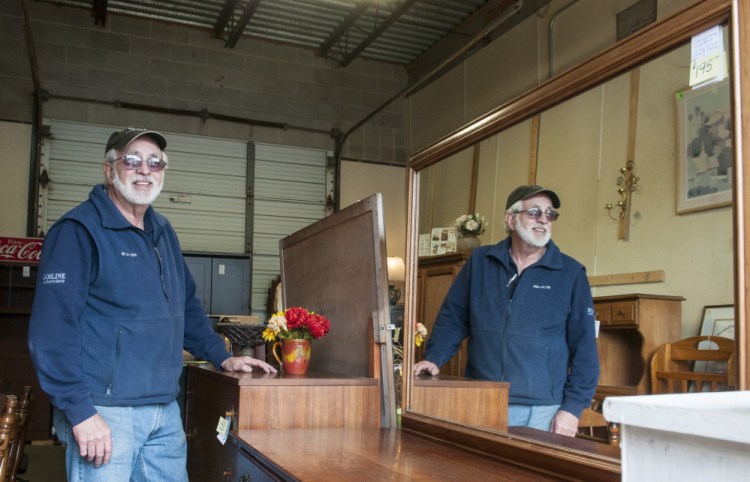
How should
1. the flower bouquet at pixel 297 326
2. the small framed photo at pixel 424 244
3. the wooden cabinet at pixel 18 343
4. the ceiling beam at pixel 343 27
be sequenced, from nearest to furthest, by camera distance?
1. the small framed photo at pixel 424 244
2. the flower bouquet at pixel 297 326
3. the wooden cabinet at pixel 18 343
4. the ceiling beam at pixel 343 27

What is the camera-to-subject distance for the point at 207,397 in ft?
A: 9.13

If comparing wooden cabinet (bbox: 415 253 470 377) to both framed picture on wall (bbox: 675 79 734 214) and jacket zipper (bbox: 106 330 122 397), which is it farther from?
jacket zipper (bbox: 106 330 122 397)

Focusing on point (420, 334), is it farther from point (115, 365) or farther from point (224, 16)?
point (224, 16)

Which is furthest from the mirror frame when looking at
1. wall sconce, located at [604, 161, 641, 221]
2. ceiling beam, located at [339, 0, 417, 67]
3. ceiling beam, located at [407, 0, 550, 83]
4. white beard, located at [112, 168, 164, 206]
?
ceiling beam, located at [339, 0, 417, 67]

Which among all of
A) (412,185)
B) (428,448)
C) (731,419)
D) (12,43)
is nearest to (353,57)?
(12,43)

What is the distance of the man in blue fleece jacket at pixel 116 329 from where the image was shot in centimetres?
222

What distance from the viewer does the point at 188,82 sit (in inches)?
450

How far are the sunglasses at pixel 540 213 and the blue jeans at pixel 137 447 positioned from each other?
57.3 inches

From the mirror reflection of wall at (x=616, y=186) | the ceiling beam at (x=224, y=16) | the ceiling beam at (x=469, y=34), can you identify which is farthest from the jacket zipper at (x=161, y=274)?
the ceiling beam at (x=224, y=16)

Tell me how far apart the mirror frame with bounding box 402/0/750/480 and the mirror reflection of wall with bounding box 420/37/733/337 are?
30 millimetres

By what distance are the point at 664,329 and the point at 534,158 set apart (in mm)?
686

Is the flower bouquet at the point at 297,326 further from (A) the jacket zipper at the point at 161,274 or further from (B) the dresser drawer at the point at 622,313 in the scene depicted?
(B) the dresser drawer at the point at 622,313

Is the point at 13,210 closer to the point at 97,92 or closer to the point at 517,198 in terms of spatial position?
the point at 97,92

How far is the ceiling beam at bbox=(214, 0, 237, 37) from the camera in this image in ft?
33.1
